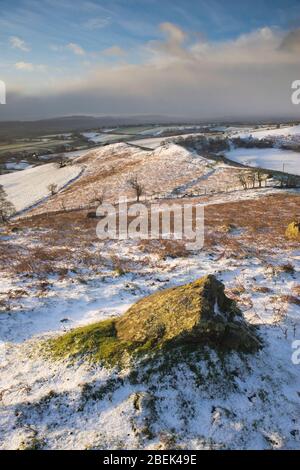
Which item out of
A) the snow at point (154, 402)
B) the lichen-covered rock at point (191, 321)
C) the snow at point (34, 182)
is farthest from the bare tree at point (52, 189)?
the lichen-covered rock at point (191, 321)

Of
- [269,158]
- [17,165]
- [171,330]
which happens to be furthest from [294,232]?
[17,165]

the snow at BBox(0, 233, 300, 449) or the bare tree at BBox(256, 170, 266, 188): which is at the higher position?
the bare tree at BBox(256, 170, 266, 188)

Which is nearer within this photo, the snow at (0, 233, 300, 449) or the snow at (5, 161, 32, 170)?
the snow at (0, 233, 300, 449)

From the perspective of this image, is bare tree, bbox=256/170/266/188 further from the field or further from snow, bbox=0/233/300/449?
snow, bbox=0/233/300/449

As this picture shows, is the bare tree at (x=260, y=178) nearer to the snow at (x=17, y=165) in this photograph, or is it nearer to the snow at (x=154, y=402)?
the snow at (x=154, y=402)

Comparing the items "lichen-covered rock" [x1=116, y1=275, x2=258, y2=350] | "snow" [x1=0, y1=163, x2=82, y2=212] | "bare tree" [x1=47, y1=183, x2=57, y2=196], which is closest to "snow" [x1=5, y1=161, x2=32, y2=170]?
"snow" [x1=0, y1=163, x2=82, y2=212]

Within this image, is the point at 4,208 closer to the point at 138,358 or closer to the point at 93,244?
the point at 93,244
